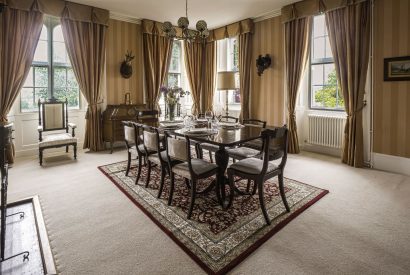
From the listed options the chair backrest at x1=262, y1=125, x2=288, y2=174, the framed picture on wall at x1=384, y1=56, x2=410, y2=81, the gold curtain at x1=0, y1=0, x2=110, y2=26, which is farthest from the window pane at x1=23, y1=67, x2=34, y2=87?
the framed picture on wall at x1=384, y1=56, x2=410, y2=81

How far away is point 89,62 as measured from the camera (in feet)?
16.8

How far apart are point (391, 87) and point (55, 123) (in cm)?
558

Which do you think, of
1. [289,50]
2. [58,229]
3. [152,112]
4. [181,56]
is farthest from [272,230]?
[181,56]

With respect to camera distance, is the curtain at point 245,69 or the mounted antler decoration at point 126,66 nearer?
the mounted antler decoration at point 126,66

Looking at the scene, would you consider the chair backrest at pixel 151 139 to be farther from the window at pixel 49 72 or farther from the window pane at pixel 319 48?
the window pane at pixel 319 48

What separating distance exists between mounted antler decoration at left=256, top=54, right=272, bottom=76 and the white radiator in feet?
4.49

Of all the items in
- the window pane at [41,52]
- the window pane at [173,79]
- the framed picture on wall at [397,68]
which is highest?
the window pane at [41,52]

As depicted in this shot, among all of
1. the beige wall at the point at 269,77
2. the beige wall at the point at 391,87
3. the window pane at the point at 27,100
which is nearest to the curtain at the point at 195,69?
the beige wall at the point at 269,77

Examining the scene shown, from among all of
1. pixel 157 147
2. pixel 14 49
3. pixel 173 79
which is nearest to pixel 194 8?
pixel 173 79

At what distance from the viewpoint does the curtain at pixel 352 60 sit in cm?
406

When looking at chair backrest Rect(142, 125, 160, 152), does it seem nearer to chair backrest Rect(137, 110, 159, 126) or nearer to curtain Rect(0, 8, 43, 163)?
chair backrest Rect(137, 110, 159, 126)

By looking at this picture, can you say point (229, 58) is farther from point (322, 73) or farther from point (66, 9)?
point (66, 9)

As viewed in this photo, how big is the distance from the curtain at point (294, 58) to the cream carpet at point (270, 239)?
1.61 metres

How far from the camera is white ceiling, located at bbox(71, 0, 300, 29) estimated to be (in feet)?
15.7
